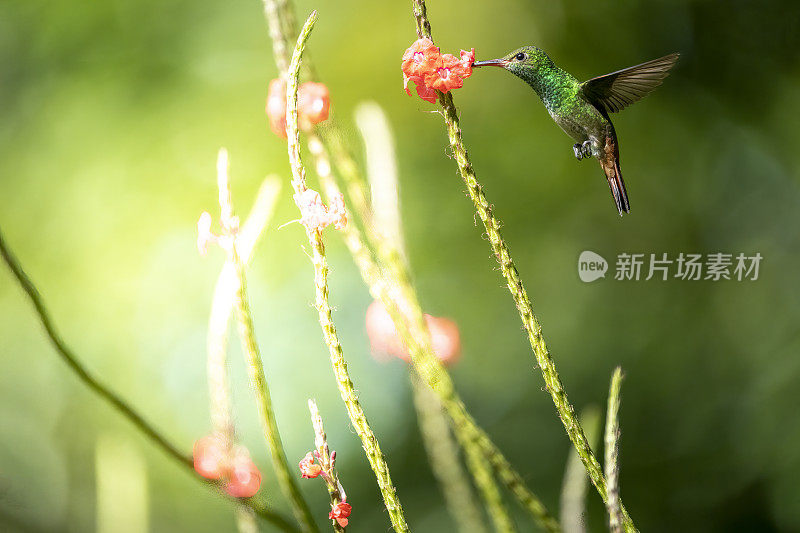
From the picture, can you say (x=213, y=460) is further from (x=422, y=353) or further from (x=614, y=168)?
(x=614, y=168)

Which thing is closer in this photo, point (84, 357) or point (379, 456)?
point (379, 456)

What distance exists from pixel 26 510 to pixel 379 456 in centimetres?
109

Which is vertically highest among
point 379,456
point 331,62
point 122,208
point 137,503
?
point 331,62

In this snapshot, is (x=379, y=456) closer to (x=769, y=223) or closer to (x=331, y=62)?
(x=331, y=62)

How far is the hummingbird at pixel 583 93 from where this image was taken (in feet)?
1.58

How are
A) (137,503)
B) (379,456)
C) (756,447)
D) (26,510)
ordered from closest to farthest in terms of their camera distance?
(379,456), (137,503), (26,510), (756,447)

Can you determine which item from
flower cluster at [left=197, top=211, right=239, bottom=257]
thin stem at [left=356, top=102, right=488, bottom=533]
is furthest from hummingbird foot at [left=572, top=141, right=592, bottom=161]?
flower cluster at [left=197, top=211, right=239, bottom=257]

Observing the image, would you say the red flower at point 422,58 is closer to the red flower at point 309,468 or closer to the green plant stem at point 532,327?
the green plant stem at point 532,327

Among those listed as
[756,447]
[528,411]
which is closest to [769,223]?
[756,447]

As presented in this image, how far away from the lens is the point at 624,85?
491 millimetres

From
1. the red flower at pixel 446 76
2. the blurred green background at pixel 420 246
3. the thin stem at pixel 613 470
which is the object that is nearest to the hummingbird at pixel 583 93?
the red flower at pixel 446 76

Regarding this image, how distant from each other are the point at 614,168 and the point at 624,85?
69 millimetres

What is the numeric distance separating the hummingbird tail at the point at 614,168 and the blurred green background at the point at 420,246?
661 millimetres

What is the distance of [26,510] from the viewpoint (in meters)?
1.15
